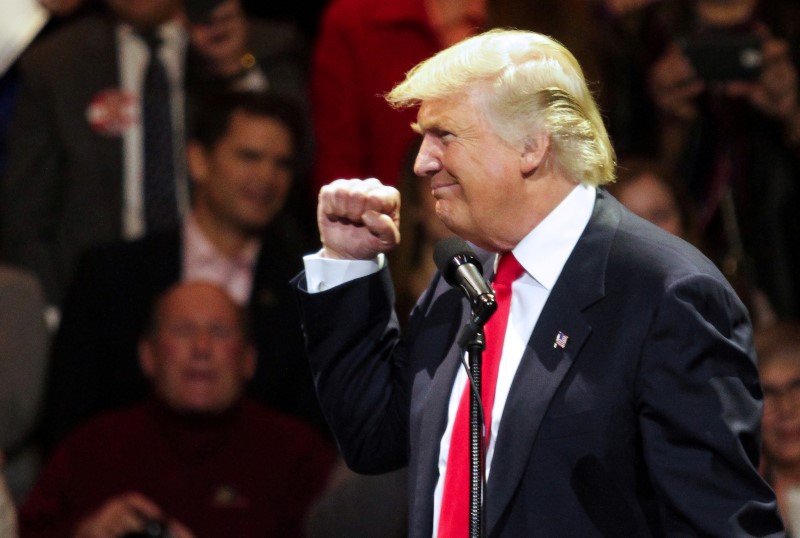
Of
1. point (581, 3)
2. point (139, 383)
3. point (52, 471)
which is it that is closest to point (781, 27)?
point (581, 3)

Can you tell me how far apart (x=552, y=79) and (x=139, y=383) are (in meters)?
2.55

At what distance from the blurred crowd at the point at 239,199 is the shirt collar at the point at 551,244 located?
1.90 meters

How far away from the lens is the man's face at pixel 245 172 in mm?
4355

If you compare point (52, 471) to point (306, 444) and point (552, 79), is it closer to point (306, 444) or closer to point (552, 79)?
point (306, 444)

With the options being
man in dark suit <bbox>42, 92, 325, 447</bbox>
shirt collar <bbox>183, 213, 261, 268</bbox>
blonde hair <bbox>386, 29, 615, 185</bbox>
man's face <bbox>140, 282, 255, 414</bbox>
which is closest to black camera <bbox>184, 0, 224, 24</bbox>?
man in dark suit <bbox>42, 92, 325, 447</bbox>

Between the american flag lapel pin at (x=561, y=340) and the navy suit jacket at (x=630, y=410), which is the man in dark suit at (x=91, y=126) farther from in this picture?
the american flag lapel pin at (x=561, y=340)

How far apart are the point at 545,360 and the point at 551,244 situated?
0.18 meters

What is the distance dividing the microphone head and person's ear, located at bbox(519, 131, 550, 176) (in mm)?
147

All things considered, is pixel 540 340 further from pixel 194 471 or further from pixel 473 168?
pixel 194 471

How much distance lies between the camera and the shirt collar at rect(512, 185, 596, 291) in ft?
6.57

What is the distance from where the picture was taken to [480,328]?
72.2 inches


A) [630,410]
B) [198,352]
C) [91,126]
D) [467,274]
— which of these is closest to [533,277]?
[467,274]

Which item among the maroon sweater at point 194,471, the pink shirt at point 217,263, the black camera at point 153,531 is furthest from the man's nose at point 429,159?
the pink shirt at point 217,263

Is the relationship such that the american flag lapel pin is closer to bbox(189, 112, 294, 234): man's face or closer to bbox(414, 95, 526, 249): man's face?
bbox(414, 95, 526, 249): man's face
